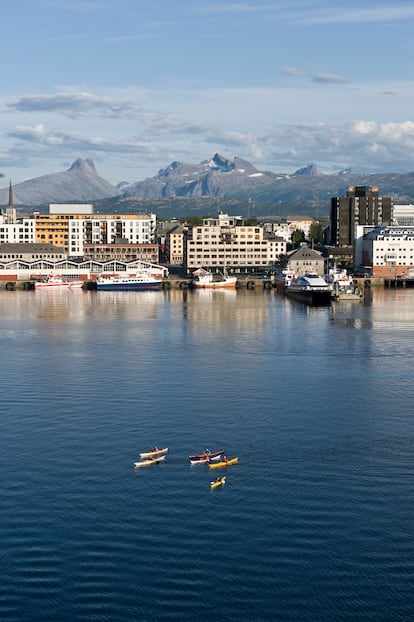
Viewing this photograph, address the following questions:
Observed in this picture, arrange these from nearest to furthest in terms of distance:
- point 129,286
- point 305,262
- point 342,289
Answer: point 342,289 → point 129,286 → point 305,262

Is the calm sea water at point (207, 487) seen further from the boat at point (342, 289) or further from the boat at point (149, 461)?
the boat at point (342, 289)

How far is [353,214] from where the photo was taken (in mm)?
101562

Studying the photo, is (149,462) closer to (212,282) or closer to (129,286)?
(129,286)

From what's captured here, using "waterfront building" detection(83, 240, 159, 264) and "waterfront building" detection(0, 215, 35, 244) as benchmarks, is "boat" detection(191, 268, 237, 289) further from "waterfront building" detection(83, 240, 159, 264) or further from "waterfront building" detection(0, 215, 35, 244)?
"waterfront building" detection(0, 215, 35, 244)

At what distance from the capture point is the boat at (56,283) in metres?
74.1

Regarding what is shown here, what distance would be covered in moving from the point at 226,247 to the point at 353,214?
2316 cm

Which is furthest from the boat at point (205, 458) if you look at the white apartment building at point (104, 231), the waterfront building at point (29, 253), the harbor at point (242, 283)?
the white apartment building at point (104, 231)

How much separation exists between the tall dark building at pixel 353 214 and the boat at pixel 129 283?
33.2 m

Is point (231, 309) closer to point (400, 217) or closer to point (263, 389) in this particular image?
point (263, 389)

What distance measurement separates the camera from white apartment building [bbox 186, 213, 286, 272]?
83.8 m

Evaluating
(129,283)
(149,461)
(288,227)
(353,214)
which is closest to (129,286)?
(129,283)

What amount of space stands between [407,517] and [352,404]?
30.6 ft

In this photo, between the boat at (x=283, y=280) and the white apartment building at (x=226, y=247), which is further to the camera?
the white apartment building at (x=226, y=247)

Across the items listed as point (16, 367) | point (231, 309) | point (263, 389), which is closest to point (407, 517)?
point (263, 389)
